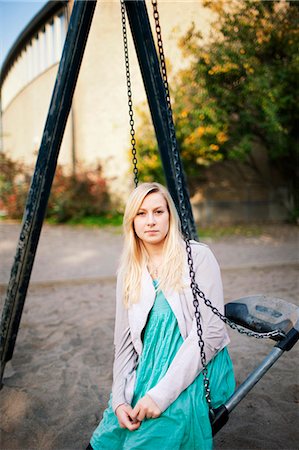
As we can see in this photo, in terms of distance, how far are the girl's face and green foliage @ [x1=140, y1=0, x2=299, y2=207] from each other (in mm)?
6700

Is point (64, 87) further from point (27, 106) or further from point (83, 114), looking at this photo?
A: point (27, 106)

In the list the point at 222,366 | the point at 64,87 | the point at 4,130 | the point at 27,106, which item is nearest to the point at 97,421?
the point at 222,366

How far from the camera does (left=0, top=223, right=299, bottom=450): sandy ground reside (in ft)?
7.09

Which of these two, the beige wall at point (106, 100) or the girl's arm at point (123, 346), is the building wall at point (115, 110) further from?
the girl's arm at point (123, 346)

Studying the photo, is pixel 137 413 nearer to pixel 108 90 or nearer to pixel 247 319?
pixel 247 319

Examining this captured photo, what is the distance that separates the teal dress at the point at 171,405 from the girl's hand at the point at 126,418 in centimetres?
3

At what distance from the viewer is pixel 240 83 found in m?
8.30

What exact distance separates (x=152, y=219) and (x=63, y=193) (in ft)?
33.5

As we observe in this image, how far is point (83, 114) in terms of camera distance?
13.1 m

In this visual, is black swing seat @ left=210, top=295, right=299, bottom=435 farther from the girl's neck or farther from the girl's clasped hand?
the girl's neck

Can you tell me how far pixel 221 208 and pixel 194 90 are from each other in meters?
3.66

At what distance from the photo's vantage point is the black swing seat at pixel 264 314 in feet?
5.92

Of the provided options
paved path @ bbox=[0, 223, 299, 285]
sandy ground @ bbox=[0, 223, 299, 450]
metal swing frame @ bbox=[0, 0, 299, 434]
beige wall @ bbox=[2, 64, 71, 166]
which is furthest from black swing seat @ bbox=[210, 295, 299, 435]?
beige wall @ bbox=[2, 64, 71, 166]

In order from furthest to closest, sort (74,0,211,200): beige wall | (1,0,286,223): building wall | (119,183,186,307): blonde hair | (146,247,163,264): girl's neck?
(74,0,211,200): beige wall, (1,0,286,223): building wall, (146,247,163,264): girl's neck, (119,183,186,307): blonde hair
